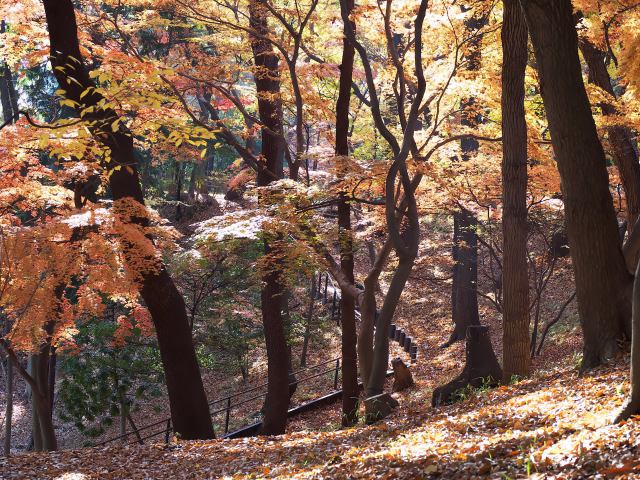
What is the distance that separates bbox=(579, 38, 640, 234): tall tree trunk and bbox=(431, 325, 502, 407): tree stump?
8.46 ft

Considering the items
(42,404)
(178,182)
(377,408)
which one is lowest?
(377,408)

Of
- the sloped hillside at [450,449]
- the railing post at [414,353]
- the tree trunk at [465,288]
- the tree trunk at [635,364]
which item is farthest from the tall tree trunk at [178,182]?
the tree trunk at [635,364]

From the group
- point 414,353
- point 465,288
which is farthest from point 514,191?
point 414,353

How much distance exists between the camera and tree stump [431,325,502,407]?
9.94 meters

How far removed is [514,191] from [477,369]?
107 inches

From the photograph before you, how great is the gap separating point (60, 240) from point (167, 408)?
11.2 meters

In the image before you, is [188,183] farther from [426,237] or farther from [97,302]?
[97,302]

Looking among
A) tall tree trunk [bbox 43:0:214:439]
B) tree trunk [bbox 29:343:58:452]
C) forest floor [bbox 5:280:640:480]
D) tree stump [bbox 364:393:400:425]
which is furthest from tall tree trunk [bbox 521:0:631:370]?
tree trunk [bbox 29:343:58:452]

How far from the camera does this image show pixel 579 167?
6.16m

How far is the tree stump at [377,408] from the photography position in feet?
33.8

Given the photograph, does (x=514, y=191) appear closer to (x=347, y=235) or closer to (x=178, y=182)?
(x=347, y=235)

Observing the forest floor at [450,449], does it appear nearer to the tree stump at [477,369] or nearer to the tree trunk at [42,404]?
the tree stump at [477,369]

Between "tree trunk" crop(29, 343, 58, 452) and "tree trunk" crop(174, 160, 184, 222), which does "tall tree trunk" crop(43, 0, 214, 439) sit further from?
"tree trunk" crop(174, 160, 184, 222)

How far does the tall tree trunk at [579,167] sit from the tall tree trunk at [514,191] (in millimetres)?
2461
